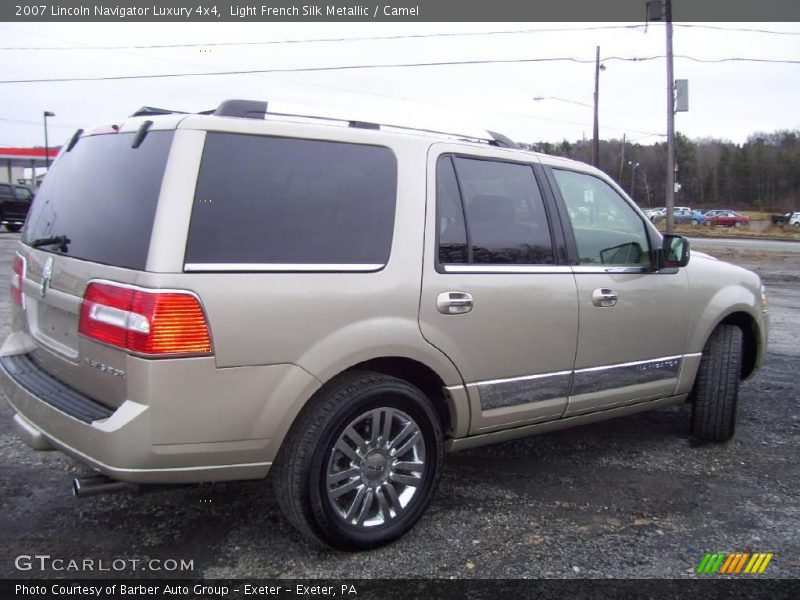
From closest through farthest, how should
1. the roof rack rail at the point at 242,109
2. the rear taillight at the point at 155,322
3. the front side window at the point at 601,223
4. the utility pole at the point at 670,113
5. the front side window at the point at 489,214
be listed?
1. the rear taillight at the point at 155,322
2. the roof rack rail at the point at 242,109
3. the front side window at the point at 489,214
4. the front side window at the point at 601,223
5. the utility pole at the point at 670,113

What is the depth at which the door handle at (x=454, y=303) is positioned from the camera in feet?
10.5

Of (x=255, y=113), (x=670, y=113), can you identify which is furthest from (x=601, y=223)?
(x=670, y=113)

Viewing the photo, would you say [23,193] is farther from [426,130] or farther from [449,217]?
[449,217]

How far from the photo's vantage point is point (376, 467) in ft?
10.1

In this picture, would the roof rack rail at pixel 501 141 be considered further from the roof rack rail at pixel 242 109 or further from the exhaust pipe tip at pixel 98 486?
the exhaust pipe tip at pixel 98 486

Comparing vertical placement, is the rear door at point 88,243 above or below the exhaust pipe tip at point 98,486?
above

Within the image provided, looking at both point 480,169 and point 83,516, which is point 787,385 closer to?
point 480,169

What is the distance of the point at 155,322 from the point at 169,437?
430 millimetres

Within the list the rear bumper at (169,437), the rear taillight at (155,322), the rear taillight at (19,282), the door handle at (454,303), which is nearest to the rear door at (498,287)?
the door handle at (454,303)

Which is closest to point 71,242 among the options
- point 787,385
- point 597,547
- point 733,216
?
point 597,547

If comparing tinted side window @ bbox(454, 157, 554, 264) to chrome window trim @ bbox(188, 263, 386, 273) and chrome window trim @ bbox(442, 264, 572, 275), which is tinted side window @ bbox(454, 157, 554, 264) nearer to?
chrome window trim @ bbox(442, 264, 572, 275)

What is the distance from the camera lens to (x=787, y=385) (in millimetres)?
6035

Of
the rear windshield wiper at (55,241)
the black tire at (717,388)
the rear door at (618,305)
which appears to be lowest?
the black tire at (717,388)

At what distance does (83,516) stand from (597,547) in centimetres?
243
